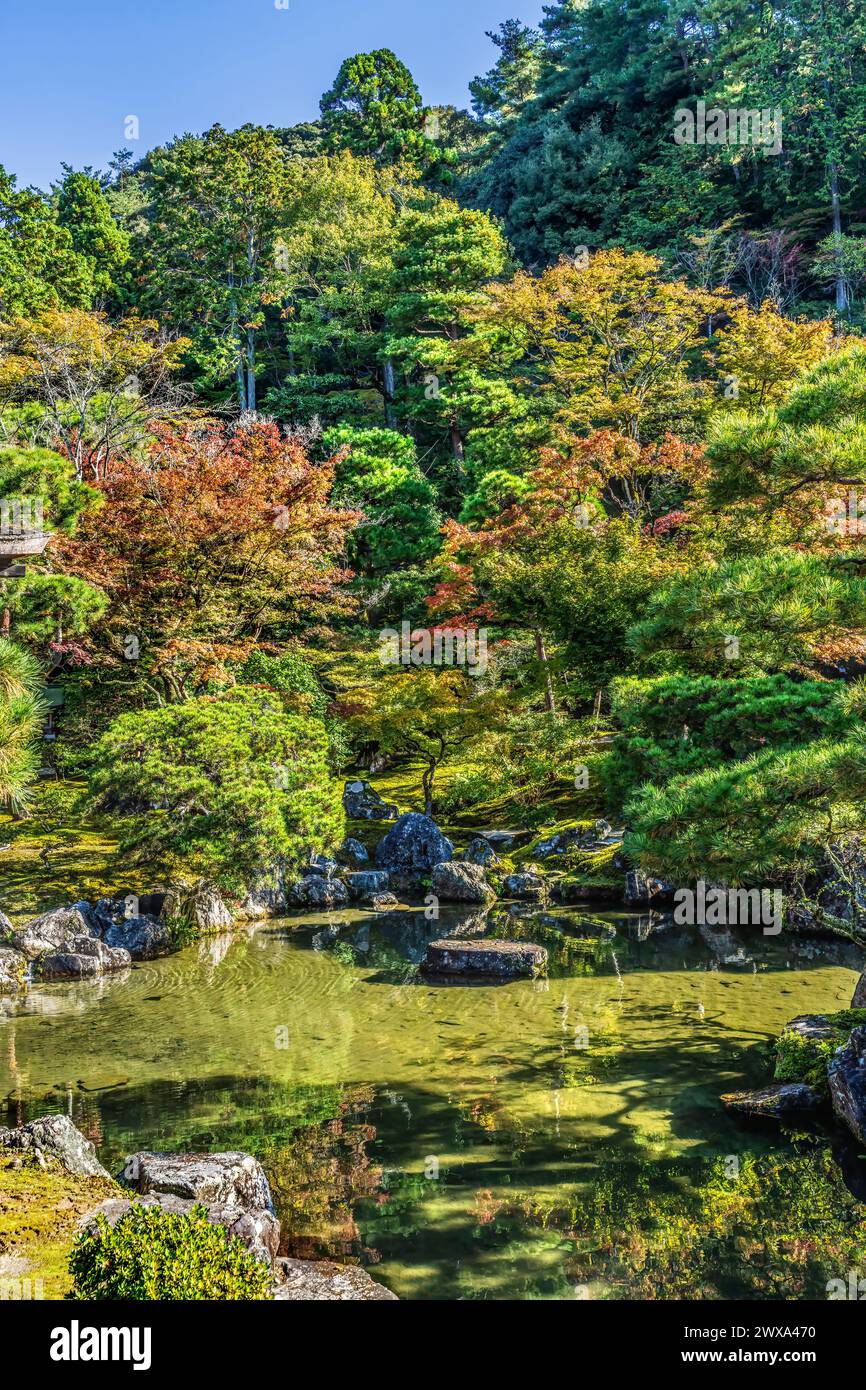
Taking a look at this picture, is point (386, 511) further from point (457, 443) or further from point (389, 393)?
point (389, 393)

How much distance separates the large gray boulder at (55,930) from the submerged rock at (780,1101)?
759 centimetres

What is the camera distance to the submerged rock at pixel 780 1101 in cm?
694

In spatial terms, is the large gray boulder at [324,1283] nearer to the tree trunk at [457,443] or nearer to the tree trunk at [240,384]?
the tree trunk at [457,443]

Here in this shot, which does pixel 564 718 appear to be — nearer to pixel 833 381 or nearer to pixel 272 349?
pixel 833 381

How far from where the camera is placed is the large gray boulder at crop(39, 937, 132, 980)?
35.7ft

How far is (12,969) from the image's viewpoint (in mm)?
10781

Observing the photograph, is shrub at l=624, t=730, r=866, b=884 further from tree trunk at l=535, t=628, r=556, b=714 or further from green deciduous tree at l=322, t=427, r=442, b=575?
green deciduous tree at l=322, t=427, r=442, b=575

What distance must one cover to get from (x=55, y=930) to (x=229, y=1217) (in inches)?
280

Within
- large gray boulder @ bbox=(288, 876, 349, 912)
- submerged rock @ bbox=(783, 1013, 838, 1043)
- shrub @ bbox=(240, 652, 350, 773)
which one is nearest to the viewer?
submerged rock @ bbox=(783, 1013, 838, 1043)

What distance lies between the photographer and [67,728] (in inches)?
621

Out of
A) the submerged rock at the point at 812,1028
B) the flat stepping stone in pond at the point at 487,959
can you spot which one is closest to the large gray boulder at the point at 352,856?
the flat stepping stone in pond at the point at 487,959

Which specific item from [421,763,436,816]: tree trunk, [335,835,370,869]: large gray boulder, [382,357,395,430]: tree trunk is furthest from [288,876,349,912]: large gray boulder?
[382,357,395,430]: tree trunk

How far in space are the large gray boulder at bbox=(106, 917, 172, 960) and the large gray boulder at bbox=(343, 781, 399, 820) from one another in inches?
212

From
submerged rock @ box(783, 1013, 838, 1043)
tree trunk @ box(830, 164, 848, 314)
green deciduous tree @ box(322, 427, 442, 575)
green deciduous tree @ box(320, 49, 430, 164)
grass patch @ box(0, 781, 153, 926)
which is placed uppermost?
green deciduous tree @ box(320, 49, 430, 164)
